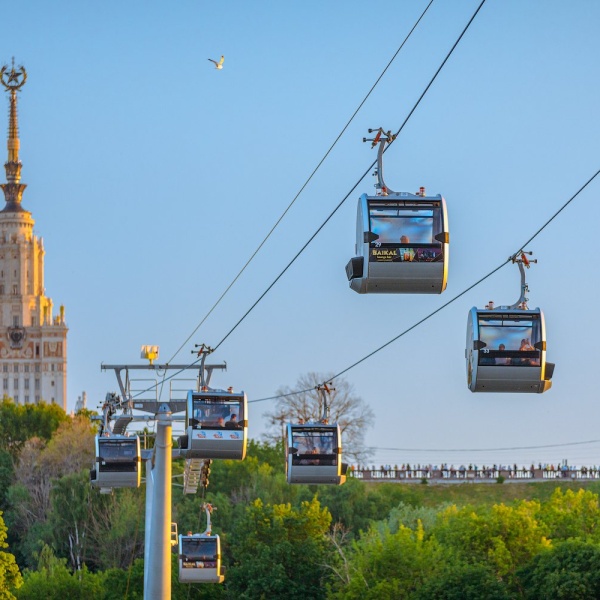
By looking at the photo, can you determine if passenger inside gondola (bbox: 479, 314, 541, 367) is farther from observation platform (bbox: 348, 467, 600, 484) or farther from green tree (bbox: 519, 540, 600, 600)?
observation platform (bbox: 348, 467, 600, 484)

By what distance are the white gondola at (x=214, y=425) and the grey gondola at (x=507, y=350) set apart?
19127mm

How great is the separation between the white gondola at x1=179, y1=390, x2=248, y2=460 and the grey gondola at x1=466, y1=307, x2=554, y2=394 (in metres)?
19.1

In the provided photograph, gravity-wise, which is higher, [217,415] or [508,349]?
[217,415]

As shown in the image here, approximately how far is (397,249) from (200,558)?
183 ft

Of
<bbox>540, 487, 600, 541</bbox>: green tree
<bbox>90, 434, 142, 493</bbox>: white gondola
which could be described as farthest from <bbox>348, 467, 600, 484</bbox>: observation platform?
<bbox>90, 434, 142, 493</bbox>: white gondola

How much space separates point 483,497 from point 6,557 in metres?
62.0

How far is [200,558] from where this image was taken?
100875mm

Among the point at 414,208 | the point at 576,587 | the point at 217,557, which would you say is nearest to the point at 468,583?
the point at 576,587

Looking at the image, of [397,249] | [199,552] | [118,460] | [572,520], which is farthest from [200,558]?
[397,249]

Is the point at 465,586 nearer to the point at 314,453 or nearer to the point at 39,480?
the point at 314,453

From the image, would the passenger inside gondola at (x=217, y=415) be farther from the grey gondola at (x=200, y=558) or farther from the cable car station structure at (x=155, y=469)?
the grey gondola at (x=200, y=558)

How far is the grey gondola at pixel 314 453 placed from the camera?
68438 millimetres

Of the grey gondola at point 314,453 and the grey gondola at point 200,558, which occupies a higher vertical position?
the grey gondola at point 314,453

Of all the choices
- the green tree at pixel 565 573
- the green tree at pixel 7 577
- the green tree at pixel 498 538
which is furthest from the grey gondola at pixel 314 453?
the green tree at pixel 7 577
